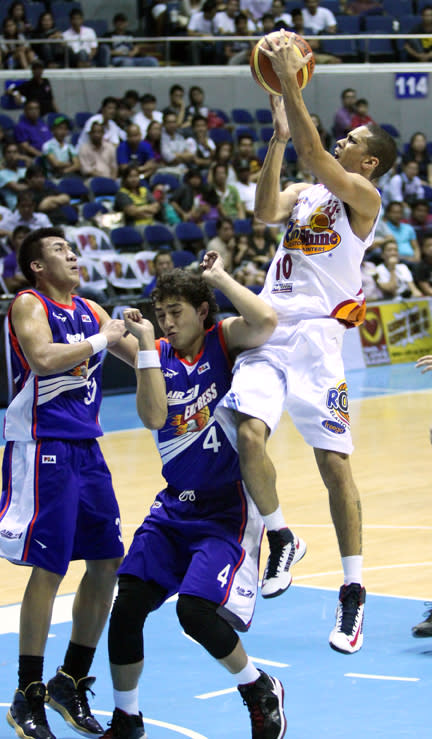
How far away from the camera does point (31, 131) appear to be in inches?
610

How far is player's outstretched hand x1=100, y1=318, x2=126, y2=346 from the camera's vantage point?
4.55m

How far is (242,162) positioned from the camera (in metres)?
16.8

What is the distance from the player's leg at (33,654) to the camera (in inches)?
173

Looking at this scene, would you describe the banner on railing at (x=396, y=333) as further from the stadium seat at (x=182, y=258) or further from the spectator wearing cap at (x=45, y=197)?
the spectator wearing cap at (x=45, y=197)

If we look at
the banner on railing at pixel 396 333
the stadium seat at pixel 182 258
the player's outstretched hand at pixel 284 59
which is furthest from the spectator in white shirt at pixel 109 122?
the player's outstretched hand at pixel 284 59

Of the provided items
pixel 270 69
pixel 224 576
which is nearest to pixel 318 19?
pixel 270 69

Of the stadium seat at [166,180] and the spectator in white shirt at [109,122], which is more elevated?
the spectator in white shirt at [109,122]

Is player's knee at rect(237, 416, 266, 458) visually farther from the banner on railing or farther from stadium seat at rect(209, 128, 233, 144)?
stadium seat at rect(209, 128, 233, 144)

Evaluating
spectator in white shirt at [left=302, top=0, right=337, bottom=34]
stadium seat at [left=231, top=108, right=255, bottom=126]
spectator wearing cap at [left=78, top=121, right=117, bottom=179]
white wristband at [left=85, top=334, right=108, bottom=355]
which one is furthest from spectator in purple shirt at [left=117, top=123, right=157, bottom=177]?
white wristband at [left=85, top=334, right=108, bottom=355]

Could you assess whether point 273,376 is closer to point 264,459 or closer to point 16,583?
point 264,459

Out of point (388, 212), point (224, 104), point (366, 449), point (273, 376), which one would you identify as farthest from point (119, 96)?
point (273, 376)

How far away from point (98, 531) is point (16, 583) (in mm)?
2368

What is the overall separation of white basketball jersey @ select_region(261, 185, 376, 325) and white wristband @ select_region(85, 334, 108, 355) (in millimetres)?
840

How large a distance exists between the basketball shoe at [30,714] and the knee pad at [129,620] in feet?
1.54
